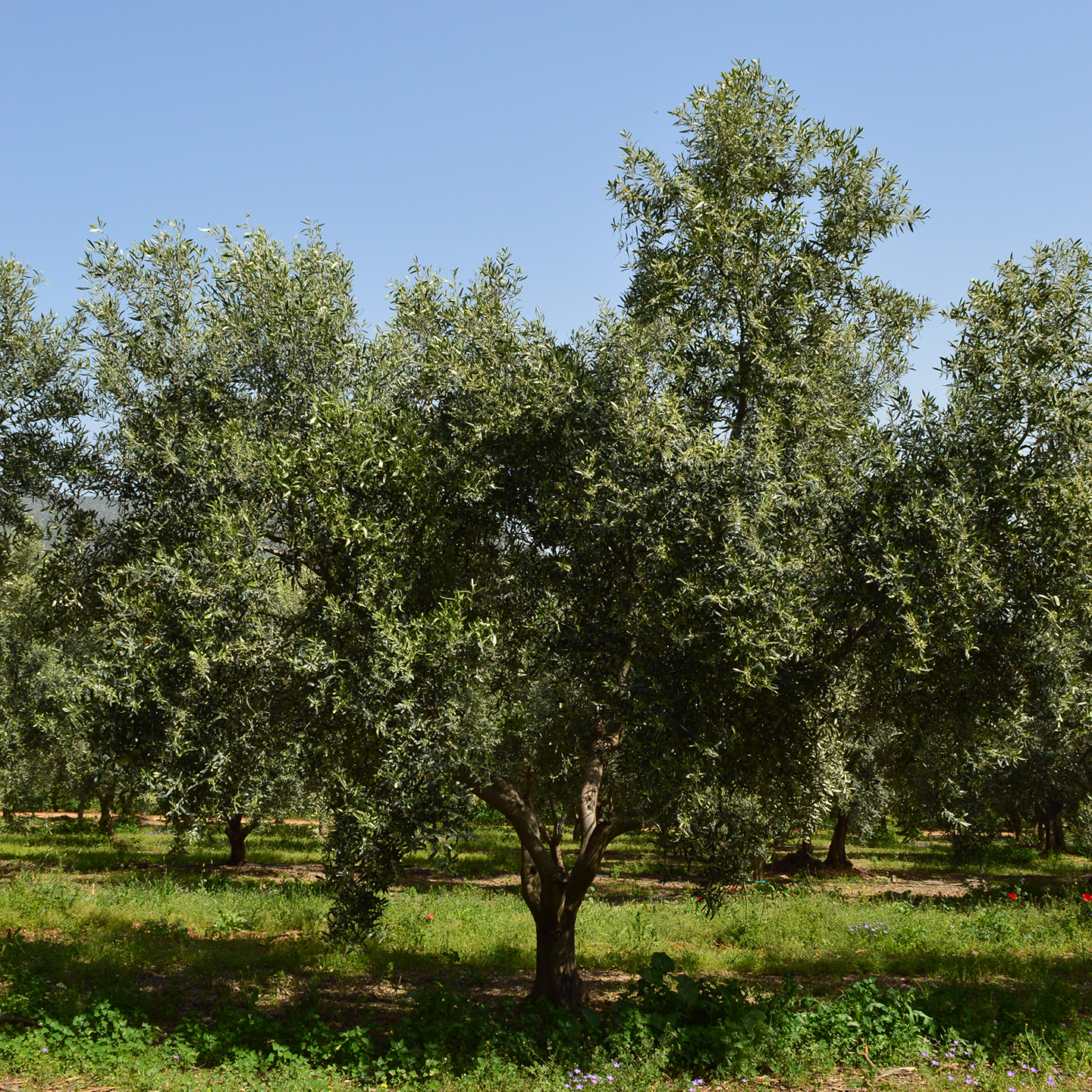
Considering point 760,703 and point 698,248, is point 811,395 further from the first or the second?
point 760,703

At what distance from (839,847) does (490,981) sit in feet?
84.9

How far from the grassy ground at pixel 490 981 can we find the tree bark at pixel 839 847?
651 cm

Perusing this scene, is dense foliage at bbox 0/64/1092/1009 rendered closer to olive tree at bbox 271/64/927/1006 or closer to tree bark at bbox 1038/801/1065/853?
olive tree at bbox 271/64/927/1006

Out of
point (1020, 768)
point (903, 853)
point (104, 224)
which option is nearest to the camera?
point (104, 224)

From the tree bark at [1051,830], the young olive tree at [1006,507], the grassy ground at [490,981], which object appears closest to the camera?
the young olive tree at [1006,507]

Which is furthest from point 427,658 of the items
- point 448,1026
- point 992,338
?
point 992,338

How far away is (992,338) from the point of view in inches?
413

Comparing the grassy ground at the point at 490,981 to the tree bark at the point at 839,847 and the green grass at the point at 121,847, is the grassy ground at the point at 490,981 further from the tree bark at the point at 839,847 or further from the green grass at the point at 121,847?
the tree bark at the point at 839,847

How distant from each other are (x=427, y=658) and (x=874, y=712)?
20.5 feet

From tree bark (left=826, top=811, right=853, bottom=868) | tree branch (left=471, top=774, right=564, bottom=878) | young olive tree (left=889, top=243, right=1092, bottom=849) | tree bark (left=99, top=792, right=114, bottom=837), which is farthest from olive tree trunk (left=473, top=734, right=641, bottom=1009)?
tree bark (left=99, top=792, right=114, bottom=837)

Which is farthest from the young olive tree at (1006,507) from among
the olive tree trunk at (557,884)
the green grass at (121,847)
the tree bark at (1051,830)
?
the tree bark at (1051,830)

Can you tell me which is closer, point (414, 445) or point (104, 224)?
point (414, 445)

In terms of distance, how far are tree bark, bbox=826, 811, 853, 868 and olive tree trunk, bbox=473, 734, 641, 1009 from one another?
1030 inches

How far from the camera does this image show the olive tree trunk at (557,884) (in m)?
12.9
